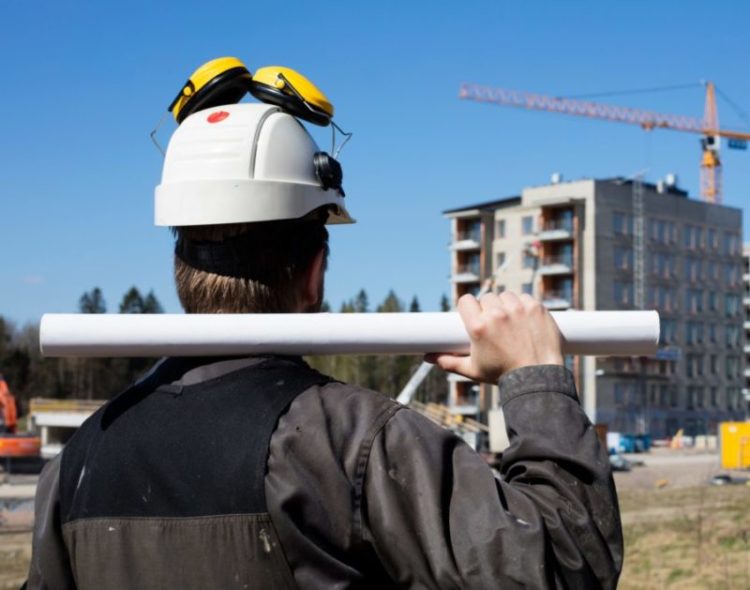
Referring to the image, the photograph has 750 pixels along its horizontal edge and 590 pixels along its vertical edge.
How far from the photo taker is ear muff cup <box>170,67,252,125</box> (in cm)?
268

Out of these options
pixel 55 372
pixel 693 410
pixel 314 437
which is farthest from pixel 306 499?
pixel 55 372

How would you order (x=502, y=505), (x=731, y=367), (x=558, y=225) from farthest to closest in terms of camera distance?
(x=731, y=367) < (x=558, y=225) < (x=502, y=505)

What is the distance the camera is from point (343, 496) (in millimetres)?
2023

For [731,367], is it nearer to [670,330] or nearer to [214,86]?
[670,330]

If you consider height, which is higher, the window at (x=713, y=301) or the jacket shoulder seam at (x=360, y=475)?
the window at (x=713, y=301)

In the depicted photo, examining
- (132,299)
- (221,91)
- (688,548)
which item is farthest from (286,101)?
(132,299)

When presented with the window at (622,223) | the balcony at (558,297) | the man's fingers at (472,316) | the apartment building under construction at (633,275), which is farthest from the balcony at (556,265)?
the man's fingers at (472,316)

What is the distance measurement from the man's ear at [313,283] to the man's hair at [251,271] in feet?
0.04

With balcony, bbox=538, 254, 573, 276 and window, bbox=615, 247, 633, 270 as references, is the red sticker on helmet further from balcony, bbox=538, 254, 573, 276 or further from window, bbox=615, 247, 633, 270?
window, bbox=615, 247, 633, 270

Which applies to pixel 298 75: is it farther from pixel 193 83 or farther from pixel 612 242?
pixel 612 242

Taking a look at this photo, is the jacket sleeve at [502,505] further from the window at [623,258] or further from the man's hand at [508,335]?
the window at [623,258]

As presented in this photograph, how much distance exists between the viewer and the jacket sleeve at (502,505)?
192 centimetres

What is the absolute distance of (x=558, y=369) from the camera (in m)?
2.11

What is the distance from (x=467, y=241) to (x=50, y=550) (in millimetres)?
91839
